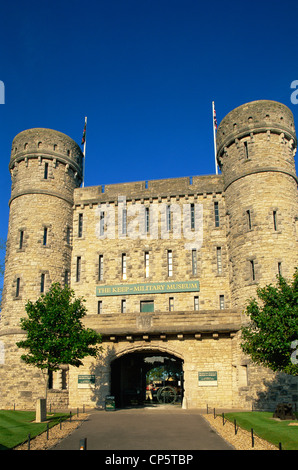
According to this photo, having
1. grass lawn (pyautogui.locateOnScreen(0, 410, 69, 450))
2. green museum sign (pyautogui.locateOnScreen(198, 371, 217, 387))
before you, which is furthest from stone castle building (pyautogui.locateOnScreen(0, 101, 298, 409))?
grass lawn (pyautogui.locateOnScreen(0, 410, 69, 450))

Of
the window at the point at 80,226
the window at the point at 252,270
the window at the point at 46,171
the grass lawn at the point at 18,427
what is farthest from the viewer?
the window at the point at 80,226

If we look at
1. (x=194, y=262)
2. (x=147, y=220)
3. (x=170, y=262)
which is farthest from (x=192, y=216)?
(x=170, y=262)

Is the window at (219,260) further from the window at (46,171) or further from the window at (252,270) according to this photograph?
the window at (46,171)

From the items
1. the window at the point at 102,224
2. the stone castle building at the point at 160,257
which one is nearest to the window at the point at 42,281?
the stone castle building at the point at 160,257

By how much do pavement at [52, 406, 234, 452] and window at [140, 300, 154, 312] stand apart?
9399 millimetres

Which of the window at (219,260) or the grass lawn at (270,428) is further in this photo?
the window at (219,260)

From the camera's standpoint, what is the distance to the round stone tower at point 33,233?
28.7 m

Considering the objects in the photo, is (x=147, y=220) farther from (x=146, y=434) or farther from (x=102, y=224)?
(x=146, y=434)

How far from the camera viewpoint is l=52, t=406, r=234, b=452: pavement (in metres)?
14.4

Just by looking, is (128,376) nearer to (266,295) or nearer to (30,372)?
(30,372)

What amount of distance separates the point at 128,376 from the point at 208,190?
15954 mm

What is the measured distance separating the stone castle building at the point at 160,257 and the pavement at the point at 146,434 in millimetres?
5322

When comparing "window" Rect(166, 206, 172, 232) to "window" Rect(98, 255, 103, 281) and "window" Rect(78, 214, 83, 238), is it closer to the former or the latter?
"window" Rect(98, 255, 103, 281)
